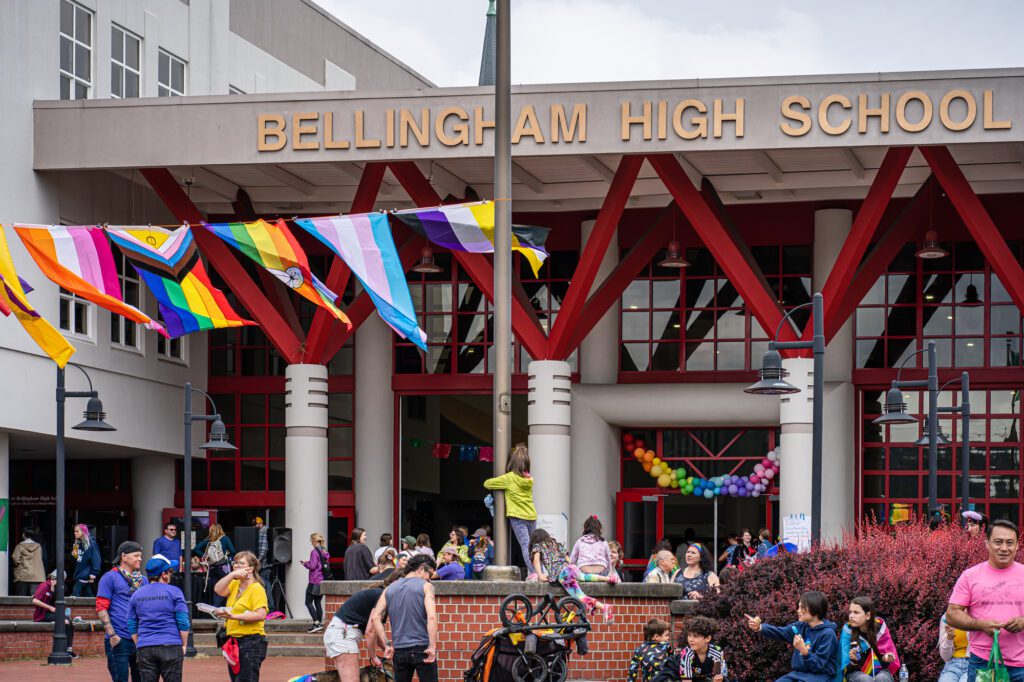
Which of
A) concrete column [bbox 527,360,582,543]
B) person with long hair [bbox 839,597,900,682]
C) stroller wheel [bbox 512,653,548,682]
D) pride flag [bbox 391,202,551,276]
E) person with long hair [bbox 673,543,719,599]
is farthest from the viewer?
concrete column [bbox 527,360,582,543]

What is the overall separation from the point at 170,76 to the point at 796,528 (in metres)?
16.7

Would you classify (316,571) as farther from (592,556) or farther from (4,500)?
(592,556)

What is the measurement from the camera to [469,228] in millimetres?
22594

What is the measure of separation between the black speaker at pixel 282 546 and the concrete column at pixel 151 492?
455cm

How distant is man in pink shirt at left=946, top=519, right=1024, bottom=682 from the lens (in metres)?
11.0

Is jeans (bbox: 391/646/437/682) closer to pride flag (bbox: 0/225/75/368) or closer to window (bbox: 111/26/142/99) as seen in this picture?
pride flag (bbox: 0/225/75/368)

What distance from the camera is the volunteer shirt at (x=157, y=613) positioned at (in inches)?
591

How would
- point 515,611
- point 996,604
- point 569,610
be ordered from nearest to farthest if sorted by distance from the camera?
point 996,604 → point 515,611 → point 569,610

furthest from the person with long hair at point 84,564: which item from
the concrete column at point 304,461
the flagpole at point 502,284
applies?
the flagpole at point 502,284

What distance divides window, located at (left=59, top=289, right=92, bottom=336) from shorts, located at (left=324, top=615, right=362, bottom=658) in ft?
52.4

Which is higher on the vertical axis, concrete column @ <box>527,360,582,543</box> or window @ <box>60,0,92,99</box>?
window @ <box>60,0,92,99</box>

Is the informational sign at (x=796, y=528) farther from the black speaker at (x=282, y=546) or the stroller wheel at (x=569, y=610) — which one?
the stroller wheel at (x=569, y=610)

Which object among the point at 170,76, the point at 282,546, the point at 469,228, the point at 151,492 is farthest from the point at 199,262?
the point at 170,76

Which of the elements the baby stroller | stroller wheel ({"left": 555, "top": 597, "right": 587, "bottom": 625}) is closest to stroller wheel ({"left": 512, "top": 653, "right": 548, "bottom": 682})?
the baby stroller
